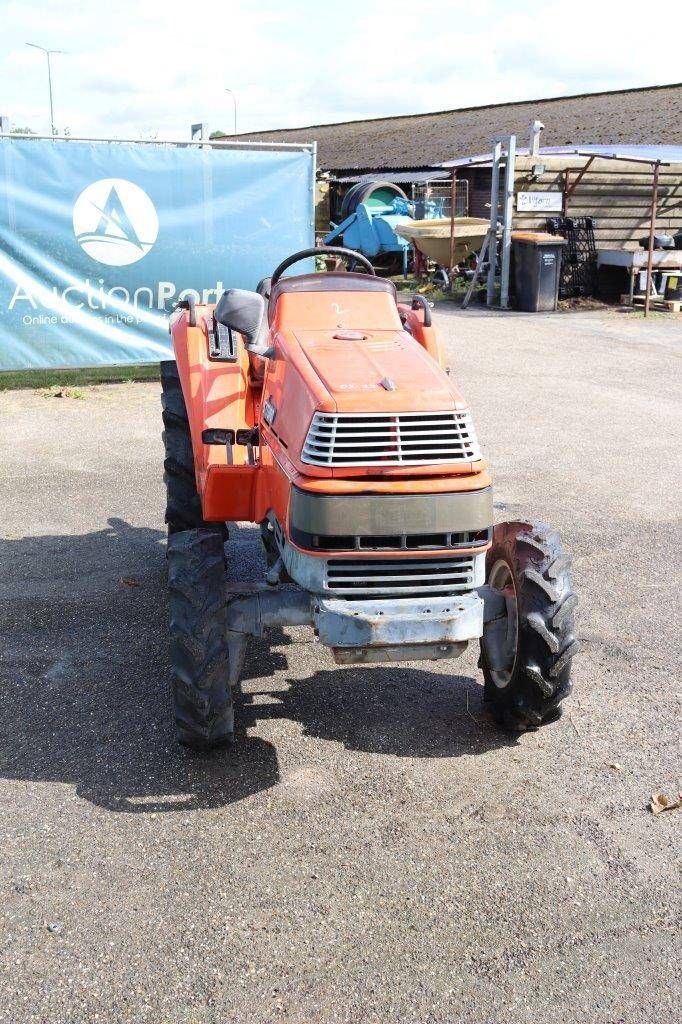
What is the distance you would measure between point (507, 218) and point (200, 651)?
15174 mm

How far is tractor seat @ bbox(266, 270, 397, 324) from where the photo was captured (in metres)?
4.88

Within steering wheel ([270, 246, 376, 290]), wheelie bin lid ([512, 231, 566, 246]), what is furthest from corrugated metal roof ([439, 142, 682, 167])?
steering wheel ([270, 246, 376, 290])

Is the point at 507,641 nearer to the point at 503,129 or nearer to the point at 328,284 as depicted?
the point at 328,284

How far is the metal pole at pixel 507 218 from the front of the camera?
17203 millimetres

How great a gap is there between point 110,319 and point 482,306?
9.53 metres

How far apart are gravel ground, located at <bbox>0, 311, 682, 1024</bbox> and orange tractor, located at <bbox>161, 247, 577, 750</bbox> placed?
31cm

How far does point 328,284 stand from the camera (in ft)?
16.2

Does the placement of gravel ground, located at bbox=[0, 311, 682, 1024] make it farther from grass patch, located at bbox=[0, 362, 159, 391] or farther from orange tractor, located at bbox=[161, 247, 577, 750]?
grass patch, located at bbox=[0, 362, 159, 391]

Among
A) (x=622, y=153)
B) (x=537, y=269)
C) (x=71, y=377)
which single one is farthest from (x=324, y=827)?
(x=622, y=153)

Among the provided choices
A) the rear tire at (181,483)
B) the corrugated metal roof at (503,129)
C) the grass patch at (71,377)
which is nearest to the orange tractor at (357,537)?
the rear tire at (181,483)

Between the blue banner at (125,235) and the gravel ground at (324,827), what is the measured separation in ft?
15.3

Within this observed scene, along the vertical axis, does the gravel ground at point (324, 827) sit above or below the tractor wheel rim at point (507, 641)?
below

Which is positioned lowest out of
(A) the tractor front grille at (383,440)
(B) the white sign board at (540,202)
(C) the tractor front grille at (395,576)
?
(C) the tractor front grille at (395,576)

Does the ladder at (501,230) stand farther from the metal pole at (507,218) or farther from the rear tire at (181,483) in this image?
the rear tire at (181,483)
